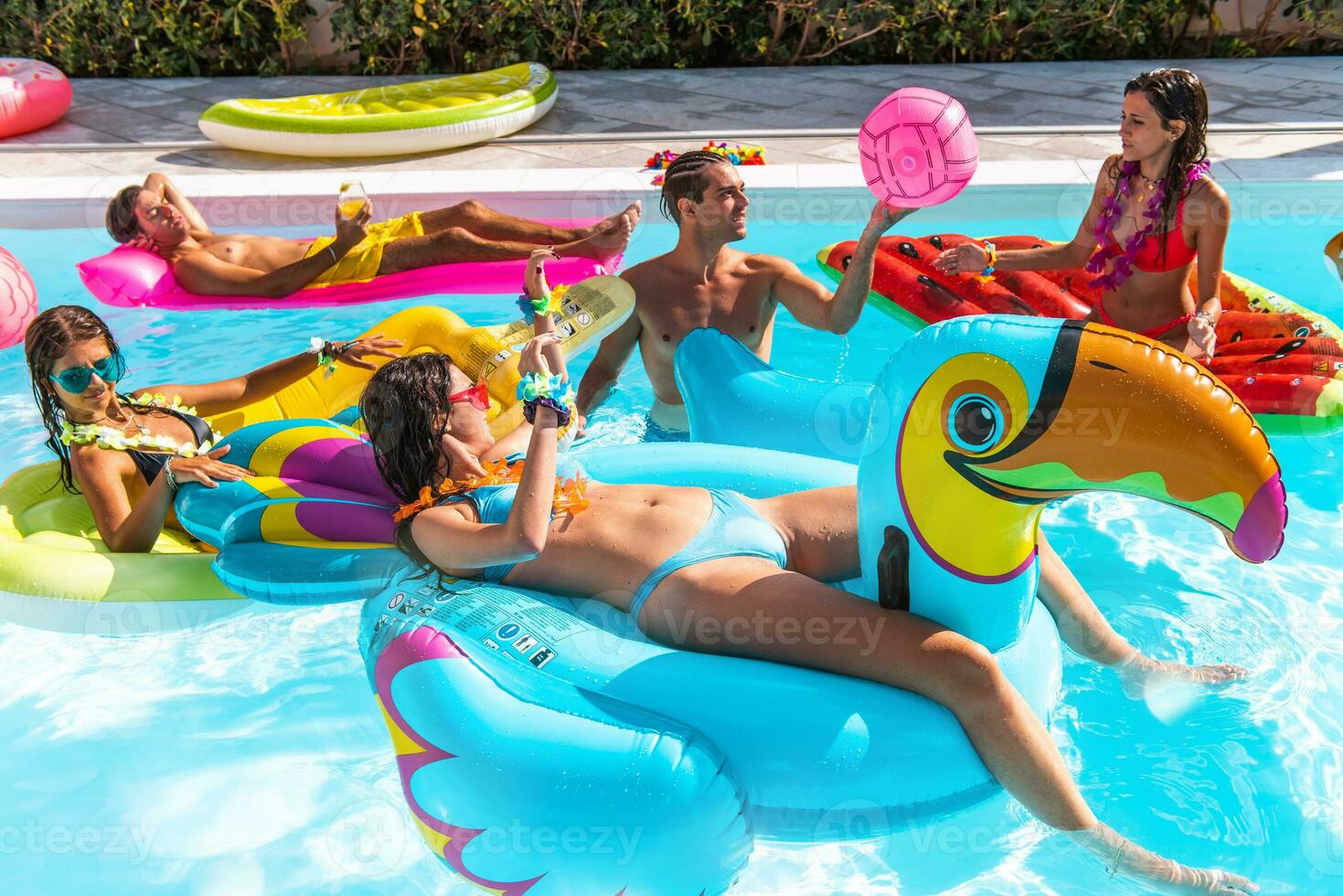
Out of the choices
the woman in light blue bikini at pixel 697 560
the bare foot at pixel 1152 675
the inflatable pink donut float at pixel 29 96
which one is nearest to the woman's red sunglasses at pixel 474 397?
the woman in light blue bikini at pixel 697 560

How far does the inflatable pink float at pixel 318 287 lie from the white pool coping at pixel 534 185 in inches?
43.4

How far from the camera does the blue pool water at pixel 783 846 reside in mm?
2906

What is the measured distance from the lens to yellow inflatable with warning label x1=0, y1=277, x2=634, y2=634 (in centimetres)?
321

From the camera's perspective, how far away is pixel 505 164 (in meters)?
6.91

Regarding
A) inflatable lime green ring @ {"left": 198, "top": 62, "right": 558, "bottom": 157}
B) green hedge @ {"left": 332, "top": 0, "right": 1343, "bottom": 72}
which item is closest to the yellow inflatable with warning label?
inflatable lime green ring @ {"left": 198, "top": 62, "right": 558, "bottom": 157}

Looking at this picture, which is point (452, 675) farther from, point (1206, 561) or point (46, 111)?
point (46, 111)

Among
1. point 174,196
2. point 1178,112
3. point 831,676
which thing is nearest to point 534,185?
point 174,196

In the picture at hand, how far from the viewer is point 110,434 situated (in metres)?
3.49

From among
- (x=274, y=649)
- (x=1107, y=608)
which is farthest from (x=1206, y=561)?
(x=274, y=649)

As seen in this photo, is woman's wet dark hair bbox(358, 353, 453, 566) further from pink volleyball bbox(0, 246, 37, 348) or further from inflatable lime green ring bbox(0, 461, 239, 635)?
pink volleyball bbox(0, 246, 37, 348)

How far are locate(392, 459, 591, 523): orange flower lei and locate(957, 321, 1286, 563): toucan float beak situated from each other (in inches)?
40.0

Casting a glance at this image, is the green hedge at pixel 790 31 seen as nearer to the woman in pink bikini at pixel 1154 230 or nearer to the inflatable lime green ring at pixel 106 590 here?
the woman in pink bikini at pixel 1154 230

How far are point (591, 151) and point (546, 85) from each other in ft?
3.02

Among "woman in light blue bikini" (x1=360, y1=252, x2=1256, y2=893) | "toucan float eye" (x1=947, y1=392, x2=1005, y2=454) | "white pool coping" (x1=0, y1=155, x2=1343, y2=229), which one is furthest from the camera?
"white pool coping" (x1=0, y1=155, x2=1343, y2=229)
